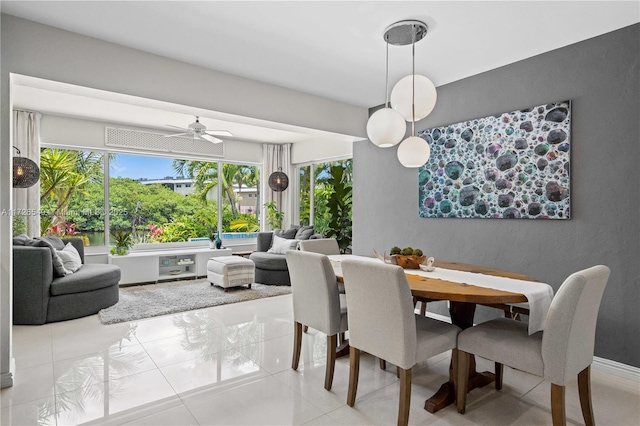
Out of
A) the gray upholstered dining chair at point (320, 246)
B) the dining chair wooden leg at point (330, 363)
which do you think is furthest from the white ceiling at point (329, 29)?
the dining chair wooden leg at point (330, 363)

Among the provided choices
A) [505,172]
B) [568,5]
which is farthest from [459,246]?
[568,5]

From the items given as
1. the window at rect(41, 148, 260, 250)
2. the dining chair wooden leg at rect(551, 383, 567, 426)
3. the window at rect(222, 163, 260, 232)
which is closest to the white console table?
the window at rect(41, 148, 260, 250)

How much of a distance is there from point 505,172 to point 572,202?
0.59 metres

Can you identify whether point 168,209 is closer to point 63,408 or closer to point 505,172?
point 63,408

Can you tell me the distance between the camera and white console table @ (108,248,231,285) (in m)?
5.59

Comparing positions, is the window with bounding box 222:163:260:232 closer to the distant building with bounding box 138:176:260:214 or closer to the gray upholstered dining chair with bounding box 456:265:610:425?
the distant building with bounding box 138:176:260:214

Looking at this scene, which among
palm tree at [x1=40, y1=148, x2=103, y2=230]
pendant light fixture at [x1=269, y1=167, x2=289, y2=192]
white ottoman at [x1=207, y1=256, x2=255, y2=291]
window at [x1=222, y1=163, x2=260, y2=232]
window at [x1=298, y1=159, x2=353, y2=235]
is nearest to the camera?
white ottoman at [x1=207, y1=256, x2=255, y2=291]

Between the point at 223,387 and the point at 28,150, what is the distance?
184 inches

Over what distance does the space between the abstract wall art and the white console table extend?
3.98 metres

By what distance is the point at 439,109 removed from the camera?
3943 mm

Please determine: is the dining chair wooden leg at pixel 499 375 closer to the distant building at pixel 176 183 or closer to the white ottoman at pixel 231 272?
the white ottoman at pixel 231 272

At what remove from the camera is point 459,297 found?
199 centimetres

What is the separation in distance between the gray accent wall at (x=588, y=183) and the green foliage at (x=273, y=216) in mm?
4262

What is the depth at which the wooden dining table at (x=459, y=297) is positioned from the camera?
1.96 metres
